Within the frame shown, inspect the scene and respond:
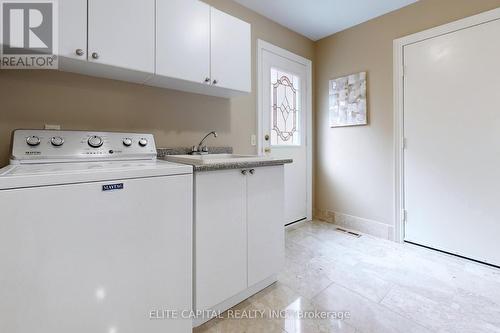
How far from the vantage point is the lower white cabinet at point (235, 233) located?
1293 mm

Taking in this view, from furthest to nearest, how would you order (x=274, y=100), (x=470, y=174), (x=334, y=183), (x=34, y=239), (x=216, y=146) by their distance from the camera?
(x=334, y=183)
(x=274, y=100)
(x=216, y=146)
(x=470, y=174)
(x=34, y=239)

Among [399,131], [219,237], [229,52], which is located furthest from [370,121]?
[219,237]

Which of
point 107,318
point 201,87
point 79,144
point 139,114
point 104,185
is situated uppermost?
point 201,87

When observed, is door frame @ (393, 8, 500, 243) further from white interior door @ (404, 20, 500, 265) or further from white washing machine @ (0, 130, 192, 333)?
white washing machine @ (0, 130, 192, 333)

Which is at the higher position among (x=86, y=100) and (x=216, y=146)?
(x=86, y=100)

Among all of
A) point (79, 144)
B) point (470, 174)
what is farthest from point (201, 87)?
Result: point (470, 174)

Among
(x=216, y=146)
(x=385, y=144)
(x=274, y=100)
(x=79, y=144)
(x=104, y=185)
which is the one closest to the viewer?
(x=104, y=185)

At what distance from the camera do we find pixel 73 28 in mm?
1216

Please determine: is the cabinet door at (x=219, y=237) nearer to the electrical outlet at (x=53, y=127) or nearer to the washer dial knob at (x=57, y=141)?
the washer dial knob at (x=57, y=141)

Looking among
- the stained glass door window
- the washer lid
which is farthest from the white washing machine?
the stained glass door window

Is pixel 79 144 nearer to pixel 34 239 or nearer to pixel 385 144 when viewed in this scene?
pixel 34 239

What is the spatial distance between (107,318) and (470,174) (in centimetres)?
273

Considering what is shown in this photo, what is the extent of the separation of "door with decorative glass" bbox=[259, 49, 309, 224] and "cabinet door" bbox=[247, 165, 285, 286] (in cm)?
97

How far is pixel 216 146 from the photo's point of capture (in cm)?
217
